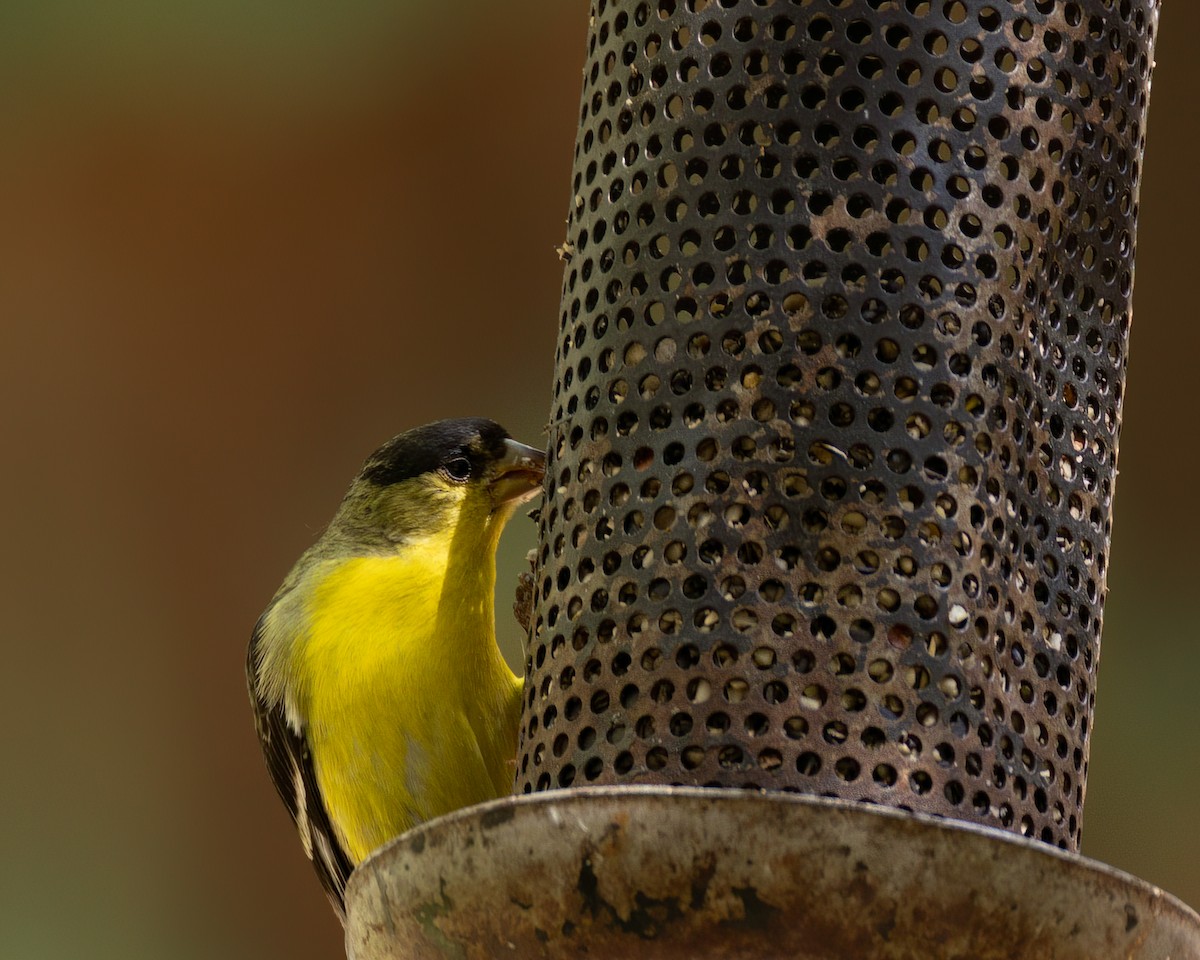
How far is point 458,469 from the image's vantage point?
459cm

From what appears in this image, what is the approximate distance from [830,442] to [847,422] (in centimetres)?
4

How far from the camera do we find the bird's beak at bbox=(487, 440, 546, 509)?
14.9ft

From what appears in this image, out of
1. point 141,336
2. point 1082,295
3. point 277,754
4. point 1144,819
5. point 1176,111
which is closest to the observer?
point 1082,295

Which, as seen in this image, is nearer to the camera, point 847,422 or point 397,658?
point 847,422

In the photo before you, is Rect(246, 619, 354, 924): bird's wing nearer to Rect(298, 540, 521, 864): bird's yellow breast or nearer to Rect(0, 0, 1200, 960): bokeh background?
Rect(298, 540, 521, 864): bird's yellow breast

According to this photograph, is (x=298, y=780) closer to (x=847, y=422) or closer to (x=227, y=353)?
(x=847, y=422)

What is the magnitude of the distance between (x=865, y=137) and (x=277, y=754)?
7.97 feet

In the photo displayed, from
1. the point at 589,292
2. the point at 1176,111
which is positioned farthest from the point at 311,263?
the point at 589,292

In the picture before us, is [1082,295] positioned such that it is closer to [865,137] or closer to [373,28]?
[865,137]

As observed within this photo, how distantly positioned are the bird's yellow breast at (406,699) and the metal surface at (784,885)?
1.66 metres

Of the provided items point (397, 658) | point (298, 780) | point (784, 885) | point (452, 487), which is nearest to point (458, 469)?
point (452, 487)

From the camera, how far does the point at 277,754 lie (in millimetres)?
4602

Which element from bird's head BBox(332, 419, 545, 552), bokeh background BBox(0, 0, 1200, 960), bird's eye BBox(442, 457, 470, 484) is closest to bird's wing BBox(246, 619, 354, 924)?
bird's head BBox(332, 419, 545, 552)

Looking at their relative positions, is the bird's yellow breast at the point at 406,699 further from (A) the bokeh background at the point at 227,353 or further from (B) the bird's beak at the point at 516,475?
(A) the bokeh background at the point at 227,353
